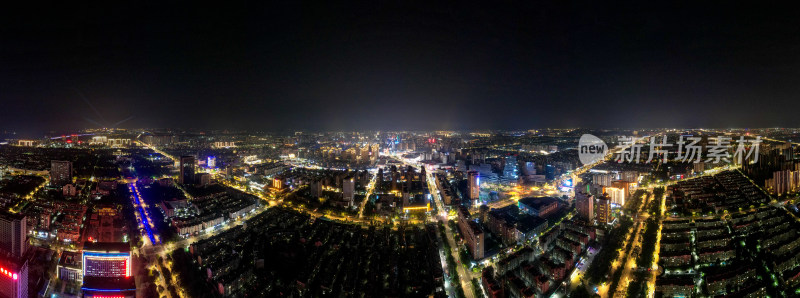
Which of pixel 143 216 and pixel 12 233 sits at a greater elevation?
pixel 12 233

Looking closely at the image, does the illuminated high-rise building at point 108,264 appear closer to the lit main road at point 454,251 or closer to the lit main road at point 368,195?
the lit main road at point 368,195

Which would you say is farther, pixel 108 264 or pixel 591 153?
pixel 591 153

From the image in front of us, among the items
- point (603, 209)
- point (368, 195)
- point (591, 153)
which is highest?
point (591, 153)

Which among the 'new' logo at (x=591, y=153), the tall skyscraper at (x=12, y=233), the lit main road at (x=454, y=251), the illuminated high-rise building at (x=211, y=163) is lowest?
the lit main road at (x=454, y=251)

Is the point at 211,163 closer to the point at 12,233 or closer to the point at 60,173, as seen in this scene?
the point at 60,173

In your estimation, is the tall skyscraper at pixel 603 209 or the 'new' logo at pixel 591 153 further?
the 'new' logo at pixel 591 153

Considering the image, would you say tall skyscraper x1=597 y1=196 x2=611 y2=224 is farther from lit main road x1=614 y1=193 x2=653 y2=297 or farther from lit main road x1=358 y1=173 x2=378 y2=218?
lit main road x1=358 y1=173 x2=378 y2=218

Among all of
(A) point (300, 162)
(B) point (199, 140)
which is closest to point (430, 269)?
(A) point (300, 162)

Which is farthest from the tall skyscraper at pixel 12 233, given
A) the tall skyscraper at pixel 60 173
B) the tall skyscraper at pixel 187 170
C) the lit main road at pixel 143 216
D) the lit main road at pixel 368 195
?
the lit main road at pixel 368 195

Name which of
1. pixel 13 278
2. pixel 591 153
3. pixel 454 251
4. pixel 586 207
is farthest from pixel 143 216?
pixel 591 153
